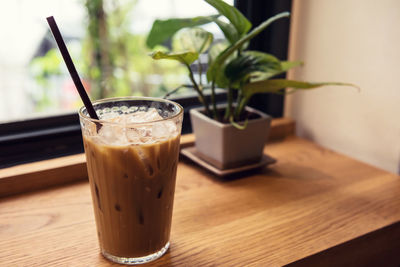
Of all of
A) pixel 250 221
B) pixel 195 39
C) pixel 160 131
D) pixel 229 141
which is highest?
pixel 195 39

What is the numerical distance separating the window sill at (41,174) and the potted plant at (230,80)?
0.95 feet

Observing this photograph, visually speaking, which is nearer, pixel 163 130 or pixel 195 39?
pixel 163 130

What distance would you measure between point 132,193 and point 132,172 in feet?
0.11

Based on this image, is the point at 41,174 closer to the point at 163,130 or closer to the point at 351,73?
the point at 163,130

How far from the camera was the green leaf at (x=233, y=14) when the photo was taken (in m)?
0.73

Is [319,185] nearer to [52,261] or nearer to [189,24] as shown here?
[189,24]

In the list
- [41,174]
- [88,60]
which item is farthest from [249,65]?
[88,60]

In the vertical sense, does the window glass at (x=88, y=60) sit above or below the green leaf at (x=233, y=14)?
below

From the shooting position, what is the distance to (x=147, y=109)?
24.4 inches

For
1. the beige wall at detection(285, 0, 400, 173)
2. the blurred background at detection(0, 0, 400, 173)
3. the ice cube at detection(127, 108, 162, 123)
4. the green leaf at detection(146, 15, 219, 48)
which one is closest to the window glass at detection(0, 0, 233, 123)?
the blurred background at detection(0, 0, 400, 173)

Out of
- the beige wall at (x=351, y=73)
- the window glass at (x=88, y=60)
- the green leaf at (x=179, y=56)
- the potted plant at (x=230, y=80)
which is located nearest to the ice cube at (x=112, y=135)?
the green leaf at (x=179, y=56)

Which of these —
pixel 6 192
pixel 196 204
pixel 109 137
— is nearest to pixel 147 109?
pixel 109 137

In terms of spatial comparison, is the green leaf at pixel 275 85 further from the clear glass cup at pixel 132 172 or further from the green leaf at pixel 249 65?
the clear glass cup at pixel 132 172

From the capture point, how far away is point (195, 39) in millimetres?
832
